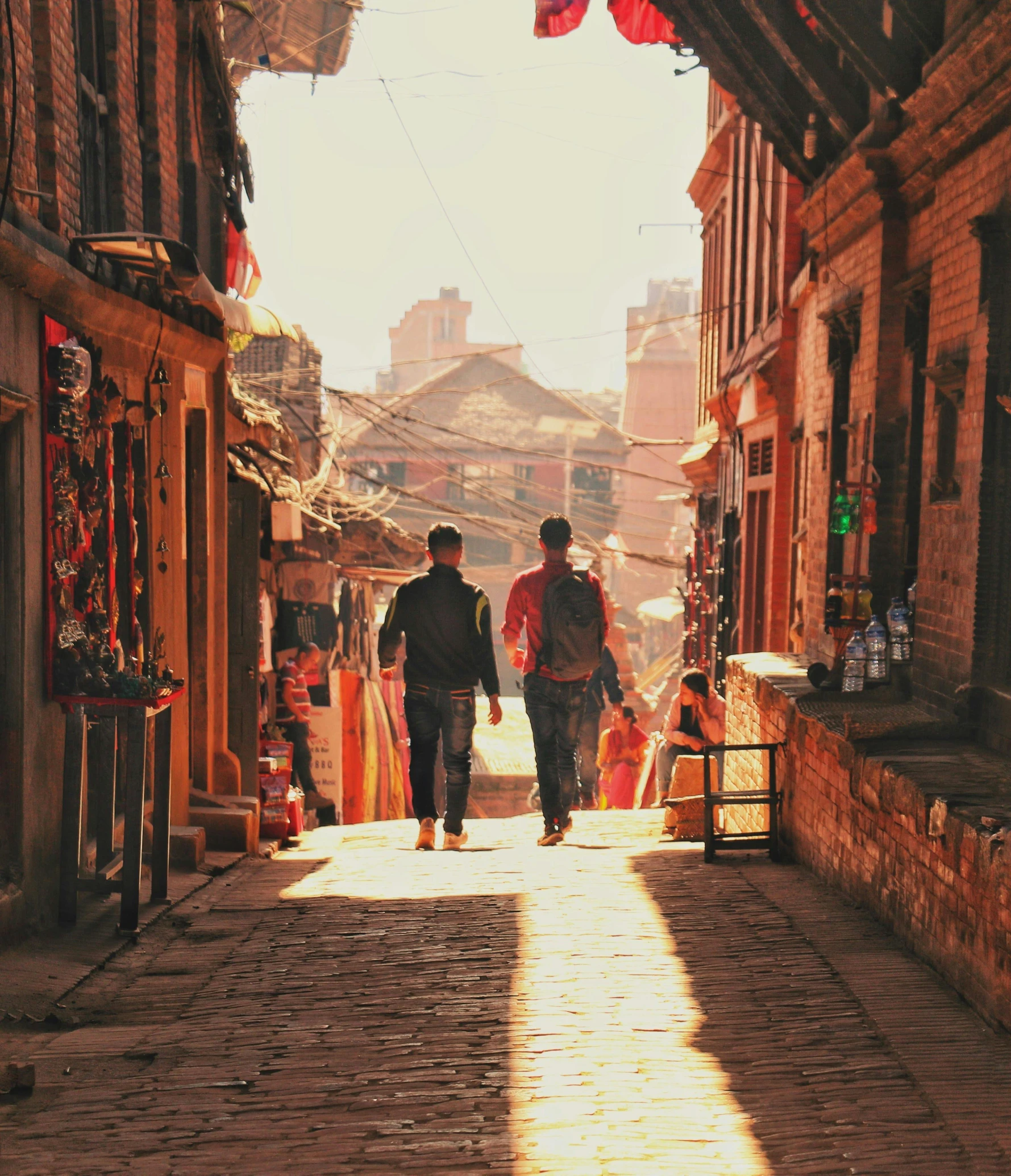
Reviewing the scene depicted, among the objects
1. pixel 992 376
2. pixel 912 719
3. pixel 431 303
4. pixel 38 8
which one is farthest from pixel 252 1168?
pixel 431 303

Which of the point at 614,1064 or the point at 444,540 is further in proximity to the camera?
the point at 444,540

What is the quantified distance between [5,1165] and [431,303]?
62.0 m

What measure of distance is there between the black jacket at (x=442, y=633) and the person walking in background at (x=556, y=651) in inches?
Answer: 10.5

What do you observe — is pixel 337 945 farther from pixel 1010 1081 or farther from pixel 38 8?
pixel 38 8

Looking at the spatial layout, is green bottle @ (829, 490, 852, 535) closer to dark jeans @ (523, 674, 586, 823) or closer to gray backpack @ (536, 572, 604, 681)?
gray backpack @ (536, 572, 604, 681)

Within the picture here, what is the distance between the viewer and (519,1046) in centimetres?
437

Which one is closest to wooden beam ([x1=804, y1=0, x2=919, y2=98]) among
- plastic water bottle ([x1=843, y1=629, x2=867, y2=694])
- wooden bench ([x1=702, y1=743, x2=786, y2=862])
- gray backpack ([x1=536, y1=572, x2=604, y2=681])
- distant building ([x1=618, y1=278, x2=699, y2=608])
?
plastic water bottle ([x1=843, y1=629, x2=867, y2=694])

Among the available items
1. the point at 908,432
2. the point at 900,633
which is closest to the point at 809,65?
the point at 908,432

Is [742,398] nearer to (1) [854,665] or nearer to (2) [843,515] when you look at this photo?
(2) [843,515]

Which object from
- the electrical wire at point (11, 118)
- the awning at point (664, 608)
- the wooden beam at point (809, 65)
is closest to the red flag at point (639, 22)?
the wooden beam at point (809, 65)

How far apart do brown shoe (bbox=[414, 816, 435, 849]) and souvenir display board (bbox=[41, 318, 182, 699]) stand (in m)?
2.18

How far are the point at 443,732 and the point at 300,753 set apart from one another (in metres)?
4.68

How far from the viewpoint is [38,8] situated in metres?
6.48

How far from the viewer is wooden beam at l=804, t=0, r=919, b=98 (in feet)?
25.9
